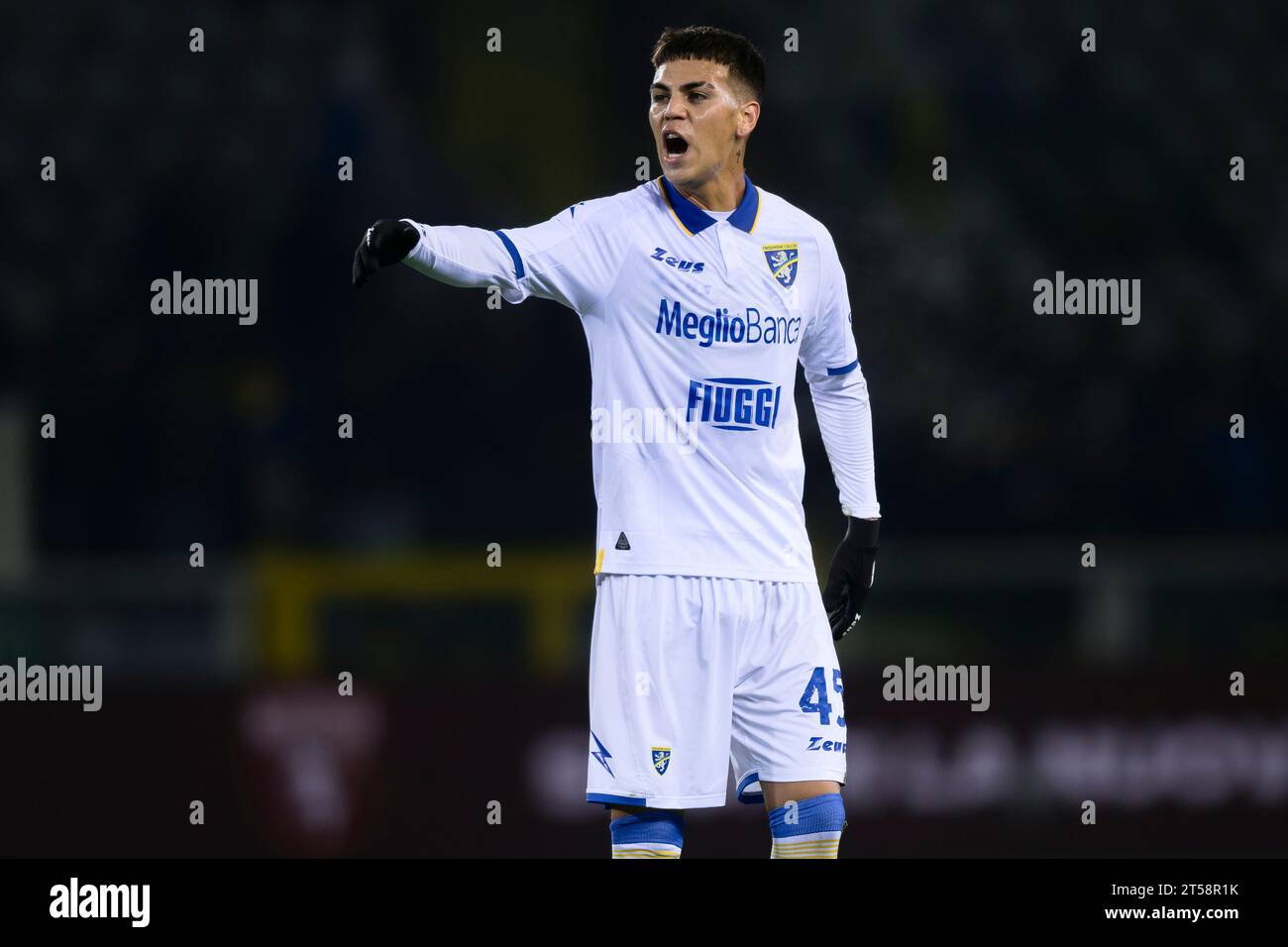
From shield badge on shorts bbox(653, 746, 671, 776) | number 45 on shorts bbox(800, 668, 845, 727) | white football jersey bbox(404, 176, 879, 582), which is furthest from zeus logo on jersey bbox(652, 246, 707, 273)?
shield badge on shorts bbox(653, 746, 671, 776)

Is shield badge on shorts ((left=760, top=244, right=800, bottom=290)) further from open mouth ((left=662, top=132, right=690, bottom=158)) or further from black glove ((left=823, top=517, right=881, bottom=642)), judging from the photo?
black glove ((left=823, top=517, right=881, bottom=642))

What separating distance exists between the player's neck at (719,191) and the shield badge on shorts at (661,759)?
1333 mm

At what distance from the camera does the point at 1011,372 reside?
10617 mm

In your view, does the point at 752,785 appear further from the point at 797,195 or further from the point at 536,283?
the point at 797,195

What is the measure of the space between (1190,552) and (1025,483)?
3.08 ft

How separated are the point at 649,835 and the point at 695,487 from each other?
0.83 metres

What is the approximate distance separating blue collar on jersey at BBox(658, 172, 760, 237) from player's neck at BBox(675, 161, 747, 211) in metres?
0.02

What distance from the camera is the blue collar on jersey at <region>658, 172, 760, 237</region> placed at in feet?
15.2

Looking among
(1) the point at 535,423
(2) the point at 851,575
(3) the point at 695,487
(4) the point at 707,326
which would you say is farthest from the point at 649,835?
(1) the point at 535,423

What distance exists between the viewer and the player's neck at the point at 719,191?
4672 mm

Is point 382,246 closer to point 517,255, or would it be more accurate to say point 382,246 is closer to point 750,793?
point 517,255

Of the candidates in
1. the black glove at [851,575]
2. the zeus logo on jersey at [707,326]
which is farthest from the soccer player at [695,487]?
the black glove at [851,575]

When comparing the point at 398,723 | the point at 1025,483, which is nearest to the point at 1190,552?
the point at 1025,483

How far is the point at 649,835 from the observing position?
445cm
